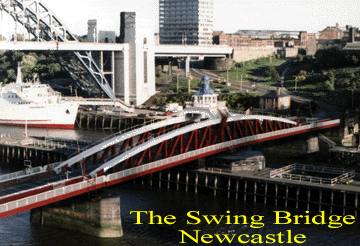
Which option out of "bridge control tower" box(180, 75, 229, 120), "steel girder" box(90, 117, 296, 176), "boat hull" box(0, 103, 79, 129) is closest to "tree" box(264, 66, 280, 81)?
"boat hull" box(0, 103, 79, 129)

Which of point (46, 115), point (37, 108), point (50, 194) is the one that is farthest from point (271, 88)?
point (50, 194)

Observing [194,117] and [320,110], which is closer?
[194,117]

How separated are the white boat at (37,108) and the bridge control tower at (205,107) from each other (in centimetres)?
5273

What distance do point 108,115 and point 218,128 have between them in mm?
54319

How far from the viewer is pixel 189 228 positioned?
56.6 meters

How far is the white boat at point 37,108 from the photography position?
122188 millimetres

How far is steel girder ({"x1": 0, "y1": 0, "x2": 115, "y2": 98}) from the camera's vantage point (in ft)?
402

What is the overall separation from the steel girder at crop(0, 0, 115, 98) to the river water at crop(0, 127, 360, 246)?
66458 millimetres

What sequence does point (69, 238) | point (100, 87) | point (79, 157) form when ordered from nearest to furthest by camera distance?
point (69, 238)
point (79, 157)
point (100, 87)

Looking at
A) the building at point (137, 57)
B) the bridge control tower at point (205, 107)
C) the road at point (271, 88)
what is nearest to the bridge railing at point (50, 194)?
the bridge control tower at point (205, 107)

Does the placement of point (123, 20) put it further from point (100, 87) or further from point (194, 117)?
point (194, 117)

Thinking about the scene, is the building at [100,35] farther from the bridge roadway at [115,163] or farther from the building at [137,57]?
the bridge roadway at [115,163]

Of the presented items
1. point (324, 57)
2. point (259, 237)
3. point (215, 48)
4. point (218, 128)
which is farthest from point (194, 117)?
point (324, 57)

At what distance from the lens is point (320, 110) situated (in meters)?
122
